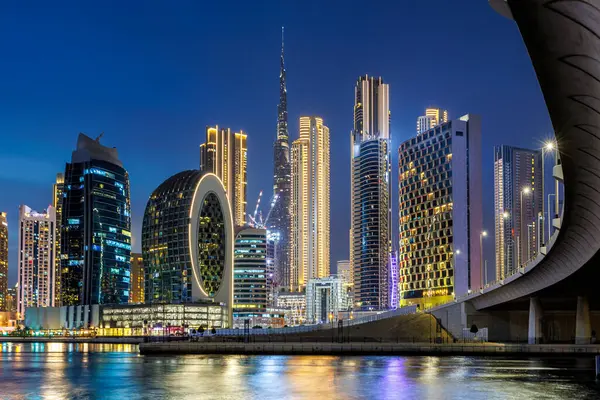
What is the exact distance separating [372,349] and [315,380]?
141ft

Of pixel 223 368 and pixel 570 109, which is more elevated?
pixel 570 109

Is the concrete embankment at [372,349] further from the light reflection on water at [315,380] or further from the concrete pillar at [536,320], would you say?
the light reflection on water at [315,380]

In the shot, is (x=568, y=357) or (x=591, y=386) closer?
(x=591, y=386)

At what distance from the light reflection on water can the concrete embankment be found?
9.19 m

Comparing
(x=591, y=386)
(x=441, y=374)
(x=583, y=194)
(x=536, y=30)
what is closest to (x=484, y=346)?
(x=441, y=374)

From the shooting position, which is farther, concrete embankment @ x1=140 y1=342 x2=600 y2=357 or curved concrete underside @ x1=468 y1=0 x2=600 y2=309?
→ concrete embankment @ x1=140 y1=342 x2=600 y2=357

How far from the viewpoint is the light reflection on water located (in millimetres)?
49750

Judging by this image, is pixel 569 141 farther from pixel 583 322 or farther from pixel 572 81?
pixel 583 322

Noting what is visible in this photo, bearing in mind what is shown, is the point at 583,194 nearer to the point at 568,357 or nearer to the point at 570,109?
the point at 570,109

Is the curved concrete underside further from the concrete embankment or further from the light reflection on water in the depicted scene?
the concrete embankment

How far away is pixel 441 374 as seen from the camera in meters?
64.9

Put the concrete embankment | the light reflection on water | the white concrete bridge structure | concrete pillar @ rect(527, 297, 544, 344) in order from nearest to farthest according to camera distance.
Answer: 1. the white concrete bridge structure
2. the light reflection on water
3. the concrete embankment
4. concrete pillar @ rect(527, 297, 544, 344)

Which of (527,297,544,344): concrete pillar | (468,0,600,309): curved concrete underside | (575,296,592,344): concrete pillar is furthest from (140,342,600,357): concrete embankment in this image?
(468,0,600,309): curved concrete underside

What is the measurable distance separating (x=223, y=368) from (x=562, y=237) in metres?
35.2
